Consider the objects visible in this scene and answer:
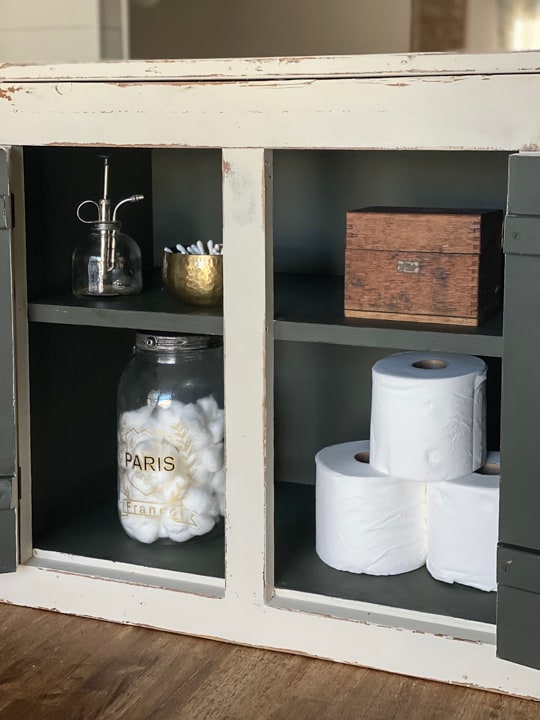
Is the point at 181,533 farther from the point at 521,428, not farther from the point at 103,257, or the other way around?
the point at 521,428

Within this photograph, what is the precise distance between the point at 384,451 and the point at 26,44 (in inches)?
43.6

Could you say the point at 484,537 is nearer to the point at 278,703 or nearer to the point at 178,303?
the point at 278,703

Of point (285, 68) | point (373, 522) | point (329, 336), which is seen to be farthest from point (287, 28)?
point (373, 522)

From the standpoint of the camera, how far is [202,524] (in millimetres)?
1765

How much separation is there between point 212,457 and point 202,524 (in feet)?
0.40

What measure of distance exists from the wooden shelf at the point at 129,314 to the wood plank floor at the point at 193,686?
1.60 ft

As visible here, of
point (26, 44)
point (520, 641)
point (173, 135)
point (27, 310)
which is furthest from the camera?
point (26, 44)

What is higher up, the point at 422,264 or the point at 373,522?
the point at 422,264

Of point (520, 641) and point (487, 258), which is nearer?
point (520, 641)

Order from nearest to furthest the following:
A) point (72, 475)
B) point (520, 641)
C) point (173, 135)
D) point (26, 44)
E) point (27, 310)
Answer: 1. point (520, 641)
2. point (173, 135)
3. point (27, 310)
4. point (72, 475)
5. point (26, 44)

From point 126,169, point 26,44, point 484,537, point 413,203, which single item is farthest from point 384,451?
point 26,44

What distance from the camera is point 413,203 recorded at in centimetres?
192

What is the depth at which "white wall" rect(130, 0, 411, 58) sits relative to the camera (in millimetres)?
2281

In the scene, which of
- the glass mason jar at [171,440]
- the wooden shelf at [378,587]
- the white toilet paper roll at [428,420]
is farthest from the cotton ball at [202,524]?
the white toilet paper roll at [428,420]
